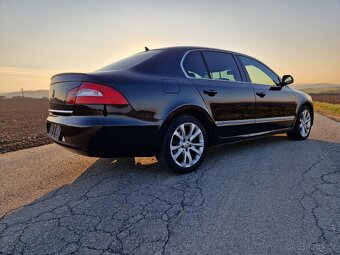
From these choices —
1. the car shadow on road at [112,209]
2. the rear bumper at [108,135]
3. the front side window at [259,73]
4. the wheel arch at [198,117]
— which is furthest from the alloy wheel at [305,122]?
the rear bumper at [108,135]

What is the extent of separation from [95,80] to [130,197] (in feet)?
4.25

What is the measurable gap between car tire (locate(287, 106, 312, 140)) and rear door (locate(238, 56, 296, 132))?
0.23 metres

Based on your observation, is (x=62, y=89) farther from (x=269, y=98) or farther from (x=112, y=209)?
(x=269, y=98)

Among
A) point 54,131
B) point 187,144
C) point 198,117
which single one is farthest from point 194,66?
point 54,131

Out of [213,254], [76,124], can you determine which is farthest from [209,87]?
[213,254]

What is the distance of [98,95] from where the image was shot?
303cm

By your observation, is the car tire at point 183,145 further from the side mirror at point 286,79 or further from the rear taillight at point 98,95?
the side mirror at point 286,79

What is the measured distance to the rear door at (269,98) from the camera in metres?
4.75

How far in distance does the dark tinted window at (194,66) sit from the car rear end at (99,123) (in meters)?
0.99

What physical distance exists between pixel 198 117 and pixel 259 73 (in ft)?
6.24

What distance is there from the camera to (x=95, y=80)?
3.07m

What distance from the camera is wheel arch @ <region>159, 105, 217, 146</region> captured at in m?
3.40

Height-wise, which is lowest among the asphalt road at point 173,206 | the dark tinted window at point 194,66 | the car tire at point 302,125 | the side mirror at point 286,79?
the asphalt road at point 173,206

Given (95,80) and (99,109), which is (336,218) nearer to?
(99,109)
